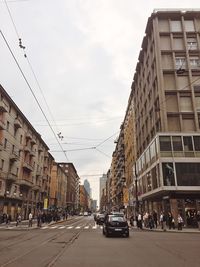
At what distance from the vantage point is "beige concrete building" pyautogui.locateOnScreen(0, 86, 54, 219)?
4497 cm

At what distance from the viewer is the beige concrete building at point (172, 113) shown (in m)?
34.4

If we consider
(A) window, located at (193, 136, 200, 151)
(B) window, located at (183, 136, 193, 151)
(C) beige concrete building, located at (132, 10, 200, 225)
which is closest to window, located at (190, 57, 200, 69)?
(C) beige concrete building, located at (132, 10, 200, 225)

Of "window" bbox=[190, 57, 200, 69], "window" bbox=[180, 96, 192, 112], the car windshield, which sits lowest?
the car windshield

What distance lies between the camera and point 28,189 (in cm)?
5916

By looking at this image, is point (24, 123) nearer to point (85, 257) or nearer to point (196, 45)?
point (196, 45)

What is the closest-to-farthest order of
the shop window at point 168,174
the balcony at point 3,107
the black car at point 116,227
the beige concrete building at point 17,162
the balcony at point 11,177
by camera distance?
the black car at point 116,227 → the shop window at point 168,174 → the balcony at point 3,107 → the beige concrete building at point 17,162 → the balcony at point 11,177

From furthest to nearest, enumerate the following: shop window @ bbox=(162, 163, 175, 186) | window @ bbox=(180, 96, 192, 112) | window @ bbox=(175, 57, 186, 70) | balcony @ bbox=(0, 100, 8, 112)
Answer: balcony @ bbox=(0, 100, 8, 112), window @ bbox=(175, 57, 186, 70), window @ bbox=(180, 96, 192, 112), shop window @ bbox=(162, 163, 175, 186)

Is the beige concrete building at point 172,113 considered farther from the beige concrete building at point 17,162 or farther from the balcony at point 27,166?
the balcony at point 27,166

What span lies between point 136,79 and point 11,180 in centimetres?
3028

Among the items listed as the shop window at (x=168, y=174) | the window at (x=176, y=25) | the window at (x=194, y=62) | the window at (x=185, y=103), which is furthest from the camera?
the window at (x=176, y=25)

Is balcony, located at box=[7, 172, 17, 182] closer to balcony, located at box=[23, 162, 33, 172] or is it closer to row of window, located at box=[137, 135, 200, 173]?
balcony, located at box=[23, 162, 33, 172]

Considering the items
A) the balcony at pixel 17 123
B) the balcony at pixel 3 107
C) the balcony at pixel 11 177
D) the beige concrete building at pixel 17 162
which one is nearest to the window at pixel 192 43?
the beige concrete building at pixel 17 162

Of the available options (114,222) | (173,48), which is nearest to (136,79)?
(173,48)

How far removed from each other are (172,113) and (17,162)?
29.7 metres
